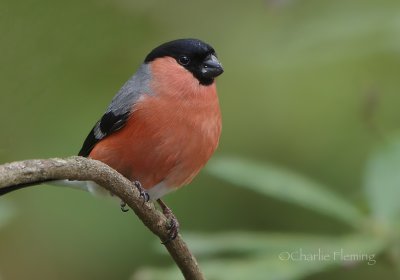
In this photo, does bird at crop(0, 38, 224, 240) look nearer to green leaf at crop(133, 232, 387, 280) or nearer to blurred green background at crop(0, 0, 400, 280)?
blurred green background at crop(0, 0, 400, 280)

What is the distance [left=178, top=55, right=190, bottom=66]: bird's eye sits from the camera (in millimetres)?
3039

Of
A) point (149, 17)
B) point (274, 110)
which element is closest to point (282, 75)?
point (274, 110)

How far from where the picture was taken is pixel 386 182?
2473 mm

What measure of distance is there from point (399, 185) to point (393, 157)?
14 centimetres

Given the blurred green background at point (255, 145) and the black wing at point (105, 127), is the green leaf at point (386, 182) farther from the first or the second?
the black wing at point (105, 127)

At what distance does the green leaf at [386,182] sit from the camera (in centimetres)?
243

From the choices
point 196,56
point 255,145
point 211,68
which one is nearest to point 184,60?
point 196,56

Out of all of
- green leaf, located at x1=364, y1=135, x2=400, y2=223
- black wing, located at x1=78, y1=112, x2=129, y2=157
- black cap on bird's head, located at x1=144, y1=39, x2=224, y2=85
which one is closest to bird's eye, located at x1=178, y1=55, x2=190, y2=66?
black cap on bird's head, located at x1=144, y1=39, x2=224, y2=85

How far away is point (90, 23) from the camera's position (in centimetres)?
76

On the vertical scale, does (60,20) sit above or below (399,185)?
below

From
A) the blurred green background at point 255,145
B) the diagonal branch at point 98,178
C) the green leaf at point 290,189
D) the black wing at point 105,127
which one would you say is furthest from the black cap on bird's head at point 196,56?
the diagonal branch at point 98,178

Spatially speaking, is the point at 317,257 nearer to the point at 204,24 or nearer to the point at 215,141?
the point at 215,141

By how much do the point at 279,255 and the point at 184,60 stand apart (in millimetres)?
1219

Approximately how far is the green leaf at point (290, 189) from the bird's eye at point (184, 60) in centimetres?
68
